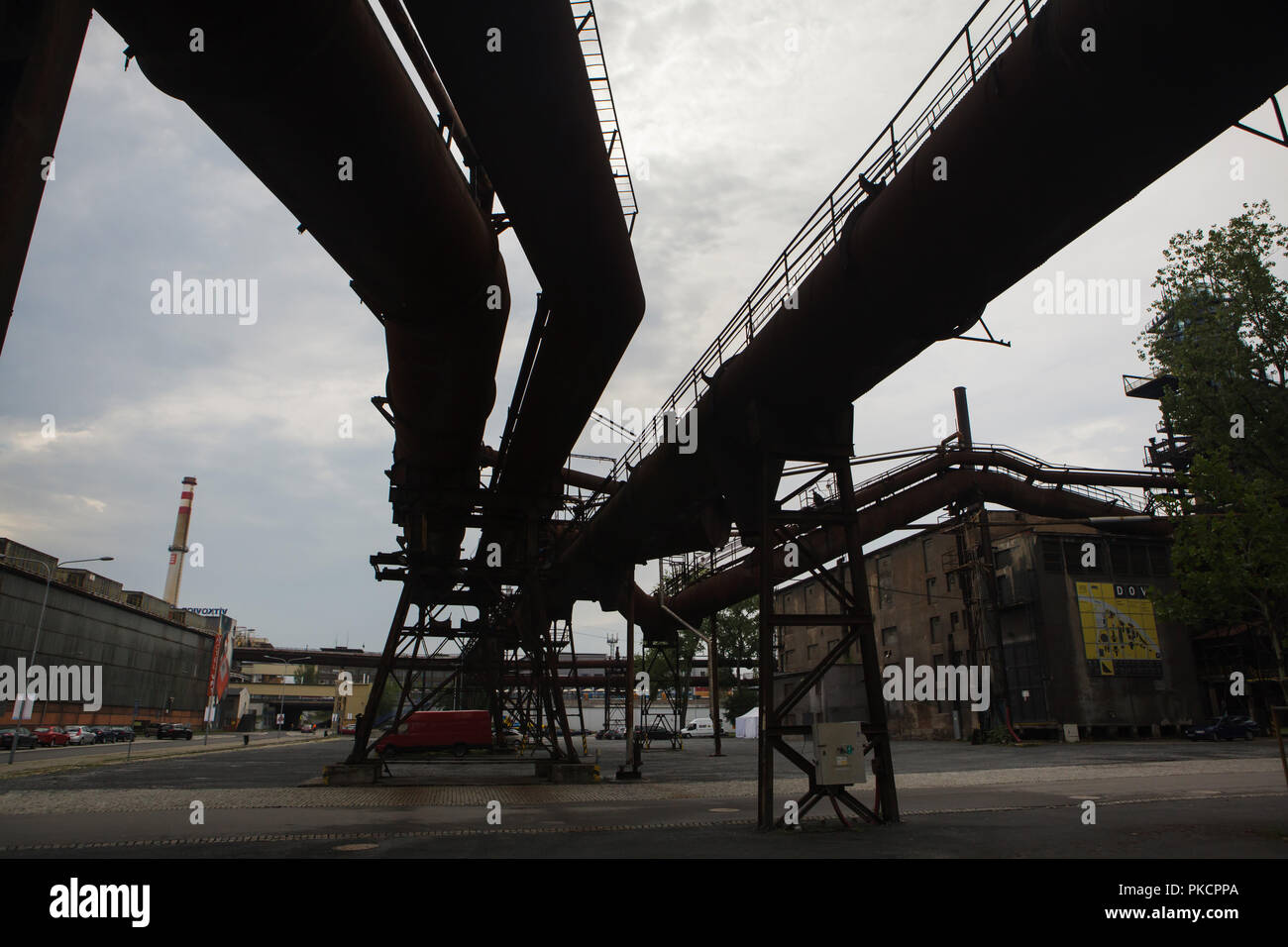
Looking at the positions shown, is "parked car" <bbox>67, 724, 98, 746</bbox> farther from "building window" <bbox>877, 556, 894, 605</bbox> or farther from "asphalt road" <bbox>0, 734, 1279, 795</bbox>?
"building window" <bbox>877, 556, 894, 605</bbox>

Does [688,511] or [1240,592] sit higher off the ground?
[688,511]

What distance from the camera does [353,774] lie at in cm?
1447

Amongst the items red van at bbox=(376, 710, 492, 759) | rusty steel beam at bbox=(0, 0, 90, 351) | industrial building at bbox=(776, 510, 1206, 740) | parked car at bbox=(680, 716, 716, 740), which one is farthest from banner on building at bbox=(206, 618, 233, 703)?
rusty steel beam at bbox=(0, 0, 90, 351)

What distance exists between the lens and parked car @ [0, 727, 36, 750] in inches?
1248

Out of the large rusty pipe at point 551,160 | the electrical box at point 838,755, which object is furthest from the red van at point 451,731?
the electrical box at point 838,755

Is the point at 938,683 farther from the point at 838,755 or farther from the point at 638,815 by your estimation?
the point at 838,755

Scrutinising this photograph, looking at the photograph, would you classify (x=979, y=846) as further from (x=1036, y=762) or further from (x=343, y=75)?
(x=1036, y=762)

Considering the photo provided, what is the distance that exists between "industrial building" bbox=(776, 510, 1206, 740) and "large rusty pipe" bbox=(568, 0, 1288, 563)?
25721 mm

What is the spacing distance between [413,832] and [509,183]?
722cm

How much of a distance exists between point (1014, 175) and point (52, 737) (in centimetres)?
4800

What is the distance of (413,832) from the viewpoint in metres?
8.52

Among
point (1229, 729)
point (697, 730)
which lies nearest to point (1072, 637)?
point (1229, 729)
